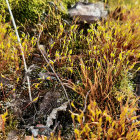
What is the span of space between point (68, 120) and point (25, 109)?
402 mm

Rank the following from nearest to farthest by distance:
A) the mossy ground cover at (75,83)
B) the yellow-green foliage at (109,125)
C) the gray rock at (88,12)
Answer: the yellow-green foliage at (109,125)
the mossy ground cover at (75,83)
the gray rock at (88,12)

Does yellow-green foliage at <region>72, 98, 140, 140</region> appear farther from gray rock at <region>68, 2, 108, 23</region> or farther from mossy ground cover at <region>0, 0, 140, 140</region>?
gray rock at <region>68, 2, 108, 23</region>

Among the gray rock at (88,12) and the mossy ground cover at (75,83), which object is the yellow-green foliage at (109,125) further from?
the gray rock at (88,12)

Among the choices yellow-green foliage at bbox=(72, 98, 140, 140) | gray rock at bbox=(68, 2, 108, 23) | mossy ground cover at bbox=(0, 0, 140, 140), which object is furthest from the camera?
gray rock at bbox=(68, 2, 108, 23)

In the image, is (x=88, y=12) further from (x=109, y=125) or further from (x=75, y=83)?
(x=109, y=125)

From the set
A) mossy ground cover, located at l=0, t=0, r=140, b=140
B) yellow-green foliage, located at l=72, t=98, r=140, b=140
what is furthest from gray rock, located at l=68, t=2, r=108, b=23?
yellow-green foliage, located at l=72, t=98, r=140, b=140

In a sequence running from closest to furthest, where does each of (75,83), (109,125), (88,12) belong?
(109,125) < (75,83) < (88,12)

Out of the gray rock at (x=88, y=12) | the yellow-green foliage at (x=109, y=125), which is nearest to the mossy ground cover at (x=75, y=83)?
the yellow-green foliage at (x=109, y=125)

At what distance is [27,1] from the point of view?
6.88 ft

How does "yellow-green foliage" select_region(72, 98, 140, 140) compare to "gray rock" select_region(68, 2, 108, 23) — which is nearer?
"yellow-green foliage" select_region(72, 98, 140, 140)

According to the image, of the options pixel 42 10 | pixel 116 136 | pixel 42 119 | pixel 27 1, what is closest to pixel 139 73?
pixel 116 136

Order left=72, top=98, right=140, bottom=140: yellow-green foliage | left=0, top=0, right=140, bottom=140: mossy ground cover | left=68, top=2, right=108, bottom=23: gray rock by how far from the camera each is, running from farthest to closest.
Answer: left=68, top=2, right=108, bottom=23: gray rock → left=0, top=0, right=140, bottom=140: mossy ground cover → left=72, top=98, right=140, bottom=140: yellow-green foliage

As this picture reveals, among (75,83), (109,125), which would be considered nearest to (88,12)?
(75,83)

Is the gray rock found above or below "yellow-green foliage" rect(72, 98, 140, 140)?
above
